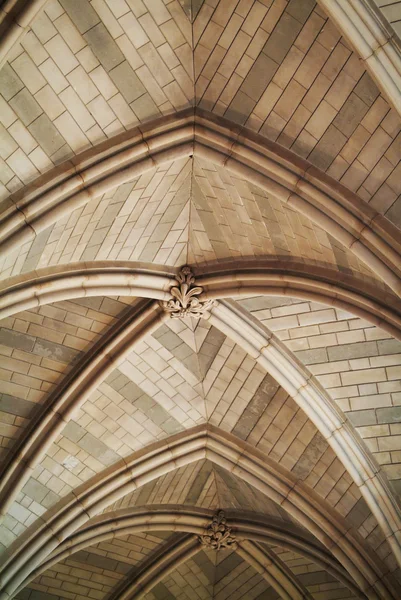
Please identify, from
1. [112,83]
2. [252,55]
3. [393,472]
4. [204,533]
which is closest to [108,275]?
[112,83]

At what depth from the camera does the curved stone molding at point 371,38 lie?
24.7 feet

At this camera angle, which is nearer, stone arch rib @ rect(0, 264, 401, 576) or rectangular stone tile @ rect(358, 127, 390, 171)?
rectangular stone tile @ rect(358, 127, 390, 171)

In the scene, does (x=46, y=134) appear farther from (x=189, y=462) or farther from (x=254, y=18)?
(x=189, y=462)

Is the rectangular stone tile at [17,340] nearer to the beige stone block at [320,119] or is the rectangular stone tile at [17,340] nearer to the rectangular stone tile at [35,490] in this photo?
the rectangular stone tile at [35,490]

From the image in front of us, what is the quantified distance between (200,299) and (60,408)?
2.68m

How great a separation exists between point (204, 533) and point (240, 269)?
5651 millimetres

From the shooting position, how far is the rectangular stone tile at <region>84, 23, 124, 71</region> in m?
8.66

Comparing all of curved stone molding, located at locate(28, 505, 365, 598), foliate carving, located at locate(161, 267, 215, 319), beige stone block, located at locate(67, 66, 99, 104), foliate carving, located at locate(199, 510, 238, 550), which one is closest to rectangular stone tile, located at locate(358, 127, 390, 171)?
beige stone block, located at locate(67, 66, 99, 104)

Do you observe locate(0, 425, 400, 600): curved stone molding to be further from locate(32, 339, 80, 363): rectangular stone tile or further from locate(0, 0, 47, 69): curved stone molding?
locate(0, 0, 47, 69): curved stone molding

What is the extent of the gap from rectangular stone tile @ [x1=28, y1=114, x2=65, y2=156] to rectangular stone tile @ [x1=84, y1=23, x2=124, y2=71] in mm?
866

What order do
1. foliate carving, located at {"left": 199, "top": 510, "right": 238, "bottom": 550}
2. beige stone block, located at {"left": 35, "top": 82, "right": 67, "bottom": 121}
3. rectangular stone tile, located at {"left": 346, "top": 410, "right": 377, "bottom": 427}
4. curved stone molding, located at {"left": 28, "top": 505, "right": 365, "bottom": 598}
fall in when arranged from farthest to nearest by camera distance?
foliate carving, located at {"left": 199, "top": 510, "right": 238, "bottom": 550}
curved stone molding, located at {"left": 28, "top": 505, "right": 365, "bottom": 598}
rectangular stone tile, located at {"left": 346, "top": 410, "right": 377, "bottom": 427}
beige stone block, located at {"left": 35, "top": 82, "right": 67, "bottom": 121}

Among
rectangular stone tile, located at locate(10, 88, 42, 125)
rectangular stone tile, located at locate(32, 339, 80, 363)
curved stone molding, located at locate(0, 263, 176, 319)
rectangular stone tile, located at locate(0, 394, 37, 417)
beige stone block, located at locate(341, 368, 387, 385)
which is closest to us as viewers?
rectangular stone tile, located at locate(10, 88, 42, 125)

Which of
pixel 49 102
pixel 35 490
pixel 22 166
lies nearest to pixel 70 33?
pixel 49 102

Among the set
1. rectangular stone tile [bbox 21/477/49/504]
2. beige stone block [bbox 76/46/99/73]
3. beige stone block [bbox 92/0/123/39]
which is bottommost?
rectangular stone tile [bbox 21/477/49/504]
